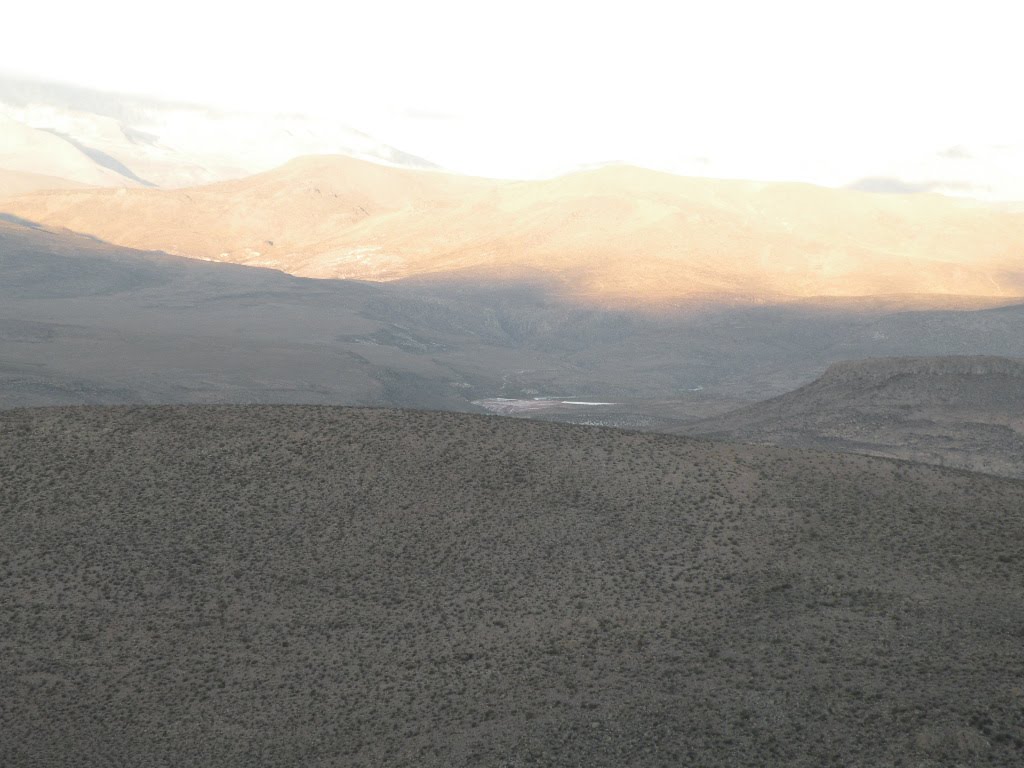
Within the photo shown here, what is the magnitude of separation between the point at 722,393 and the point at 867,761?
91.3 m

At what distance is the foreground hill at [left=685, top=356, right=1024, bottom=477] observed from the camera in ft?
172

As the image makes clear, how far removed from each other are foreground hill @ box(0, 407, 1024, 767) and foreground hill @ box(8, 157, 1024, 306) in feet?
379

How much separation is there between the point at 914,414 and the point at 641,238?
111m

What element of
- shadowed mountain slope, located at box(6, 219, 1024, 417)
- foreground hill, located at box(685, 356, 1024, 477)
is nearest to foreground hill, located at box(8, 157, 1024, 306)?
shadowed mountain slope, located at box(6, 219, 1024, 417)

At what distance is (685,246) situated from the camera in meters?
164

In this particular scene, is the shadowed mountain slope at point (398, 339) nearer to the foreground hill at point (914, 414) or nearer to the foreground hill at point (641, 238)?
the foreground hill at point (641, 238)

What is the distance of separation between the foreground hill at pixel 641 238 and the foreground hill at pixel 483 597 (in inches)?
4554

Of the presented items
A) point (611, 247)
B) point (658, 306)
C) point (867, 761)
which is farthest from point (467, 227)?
point (867, 761)

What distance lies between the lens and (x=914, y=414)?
188 feet

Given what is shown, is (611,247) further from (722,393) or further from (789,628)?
(789,628)

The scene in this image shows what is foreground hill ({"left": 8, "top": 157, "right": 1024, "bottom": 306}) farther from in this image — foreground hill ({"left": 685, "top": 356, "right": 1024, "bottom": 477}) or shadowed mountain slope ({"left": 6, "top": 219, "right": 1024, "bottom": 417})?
foreground hill ({"left": 685, "top": 356, "right": 1024, "bottom": 477})

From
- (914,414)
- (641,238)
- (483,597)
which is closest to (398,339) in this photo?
(641,238)

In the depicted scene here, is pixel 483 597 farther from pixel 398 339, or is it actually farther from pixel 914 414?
pixel 398 339

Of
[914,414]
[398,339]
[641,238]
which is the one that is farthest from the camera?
[641,238]
